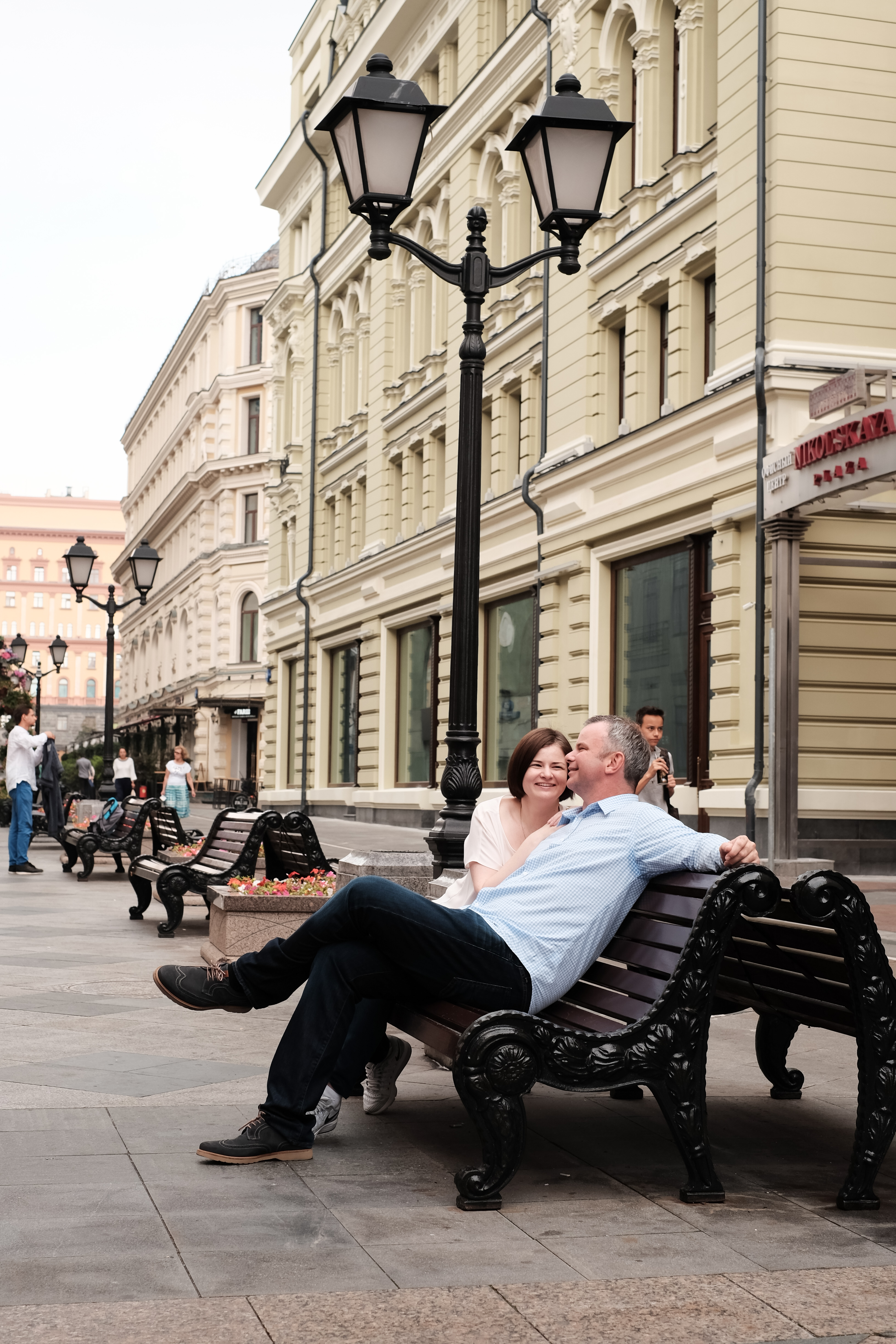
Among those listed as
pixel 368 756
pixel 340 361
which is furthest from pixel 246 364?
pixel 368 756

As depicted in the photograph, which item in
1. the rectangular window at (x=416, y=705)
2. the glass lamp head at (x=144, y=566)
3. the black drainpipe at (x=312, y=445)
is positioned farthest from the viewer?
the black drainpipe at (x=312, y=445)

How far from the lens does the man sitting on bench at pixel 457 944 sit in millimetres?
4523

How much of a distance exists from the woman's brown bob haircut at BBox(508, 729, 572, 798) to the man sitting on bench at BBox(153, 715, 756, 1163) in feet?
2.23

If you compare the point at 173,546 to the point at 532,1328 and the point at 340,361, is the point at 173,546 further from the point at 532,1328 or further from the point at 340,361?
the point at 532,1328

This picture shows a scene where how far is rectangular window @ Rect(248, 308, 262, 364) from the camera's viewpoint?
60.1m

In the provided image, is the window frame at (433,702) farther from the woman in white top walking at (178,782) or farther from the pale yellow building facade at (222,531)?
the pale yellow building facade at (222,531)

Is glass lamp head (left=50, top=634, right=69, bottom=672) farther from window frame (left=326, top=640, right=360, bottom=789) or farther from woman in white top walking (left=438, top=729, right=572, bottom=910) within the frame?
woman in white top walking (left=438, top=729, right=572, bottom=910)

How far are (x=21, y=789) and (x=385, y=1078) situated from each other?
14154mm

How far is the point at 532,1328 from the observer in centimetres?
323

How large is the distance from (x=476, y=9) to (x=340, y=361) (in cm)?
1078

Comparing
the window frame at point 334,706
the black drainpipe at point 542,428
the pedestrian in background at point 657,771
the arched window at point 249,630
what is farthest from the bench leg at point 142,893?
the arched window at point 249,630

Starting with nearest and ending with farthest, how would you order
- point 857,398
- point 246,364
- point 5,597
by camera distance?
point 857,398, point 246,364, point 5,597

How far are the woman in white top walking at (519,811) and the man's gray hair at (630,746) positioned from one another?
51 centimetres

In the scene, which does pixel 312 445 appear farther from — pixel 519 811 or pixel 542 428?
pixel 519 811
